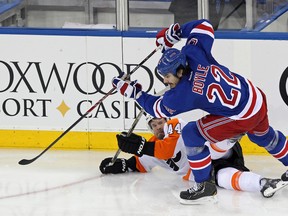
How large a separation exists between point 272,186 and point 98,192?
97 cm

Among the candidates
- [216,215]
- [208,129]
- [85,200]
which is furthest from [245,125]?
[85,200]

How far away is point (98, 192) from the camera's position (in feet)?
14.8

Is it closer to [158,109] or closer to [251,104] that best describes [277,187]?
[251,104]

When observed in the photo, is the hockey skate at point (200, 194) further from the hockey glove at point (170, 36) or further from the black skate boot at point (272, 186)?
the hockey glove at point (170, 36)

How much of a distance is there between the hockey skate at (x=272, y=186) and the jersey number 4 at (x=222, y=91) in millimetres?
505

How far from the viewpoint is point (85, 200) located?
4363 millimetres

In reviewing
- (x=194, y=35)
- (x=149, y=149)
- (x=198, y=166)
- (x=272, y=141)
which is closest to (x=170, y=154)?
(x=149, y=149)

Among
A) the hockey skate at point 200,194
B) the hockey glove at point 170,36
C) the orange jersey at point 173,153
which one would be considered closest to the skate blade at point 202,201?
the hockey skate at point 200,194

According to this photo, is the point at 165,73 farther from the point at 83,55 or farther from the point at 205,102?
the point at 83,55

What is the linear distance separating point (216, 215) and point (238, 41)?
60.9 inches

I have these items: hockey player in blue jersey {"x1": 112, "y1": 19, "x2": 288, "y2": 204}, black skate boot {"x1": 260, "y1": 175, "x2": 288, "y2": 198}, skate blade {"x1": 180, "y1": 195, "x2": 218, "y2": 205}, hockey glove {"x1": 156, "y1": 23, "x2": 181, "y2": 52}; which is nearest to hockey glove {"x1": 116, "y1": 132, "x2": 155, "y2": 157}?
hockey player in blue jersey {"x1": 112, "y1": 19, "x2": 288, "y2": 204}

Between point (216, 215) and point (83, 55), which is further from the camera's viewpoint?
point (83, 55)

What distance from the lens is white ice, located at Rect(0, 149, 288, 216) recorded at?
417cm

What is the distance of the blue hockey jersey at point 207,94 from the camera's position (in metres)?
4.07
